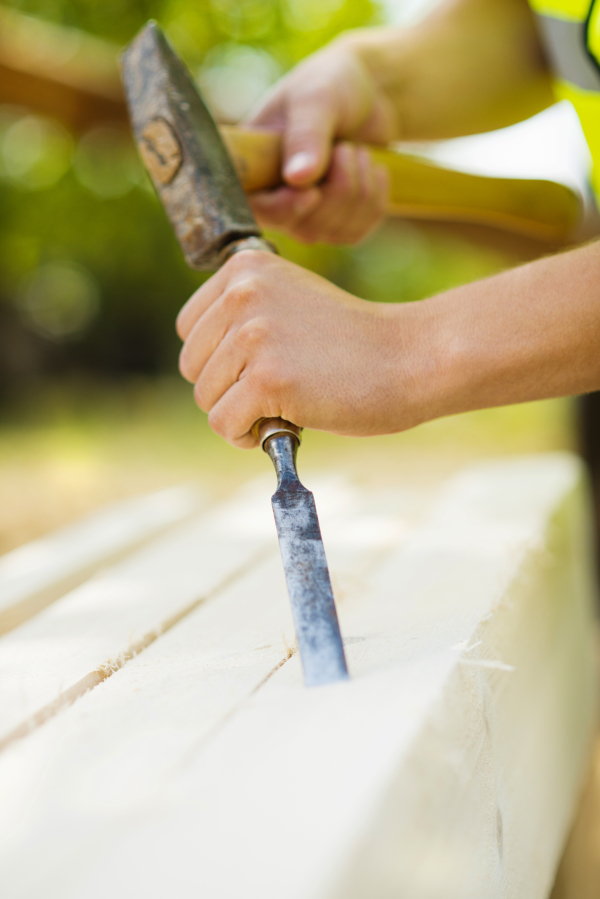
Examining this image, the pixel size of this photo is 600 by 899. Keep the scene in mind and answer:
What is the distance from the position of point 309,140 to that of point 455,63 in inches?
22.5

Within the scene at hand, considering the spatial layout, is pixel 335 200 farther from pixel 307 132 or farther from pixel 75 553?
pixel 75 553

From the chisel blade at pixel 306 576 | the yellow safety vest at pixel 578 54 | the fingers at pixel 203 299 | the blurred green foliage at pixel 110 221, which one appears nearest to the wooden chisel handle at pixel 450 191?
the yellow safety vest at pixel 578 54

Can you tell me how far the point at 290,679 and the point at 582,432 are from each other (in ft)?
5.45

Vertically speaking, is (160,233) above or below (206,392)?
above

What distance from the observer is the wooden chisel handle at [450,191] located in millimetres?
1098

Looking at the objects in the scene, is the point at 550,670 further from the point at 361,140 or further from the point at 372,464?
the point at 372,464

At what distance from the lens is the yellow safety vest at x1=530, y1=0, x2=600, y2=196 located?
1.15 meters

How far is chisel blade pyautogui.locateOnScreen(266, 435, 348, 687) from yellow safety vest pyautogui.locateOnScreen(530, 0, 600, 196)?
0.95m

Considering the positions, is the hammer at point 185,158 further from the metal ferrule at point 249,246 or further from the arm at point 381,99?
the arm at point 381,99

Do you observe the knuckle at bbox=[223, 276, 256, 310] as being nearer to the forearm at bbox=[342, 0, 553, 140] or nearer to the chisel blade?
the chisel blade

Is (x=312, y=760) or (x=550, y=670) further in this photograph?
(x=550, y=670)

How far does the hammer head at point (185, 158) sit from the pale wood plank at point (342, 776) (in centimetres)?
50

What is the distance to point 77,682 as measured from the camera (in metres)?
0.62

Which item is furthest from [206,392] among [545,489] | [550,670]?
[545,489]
